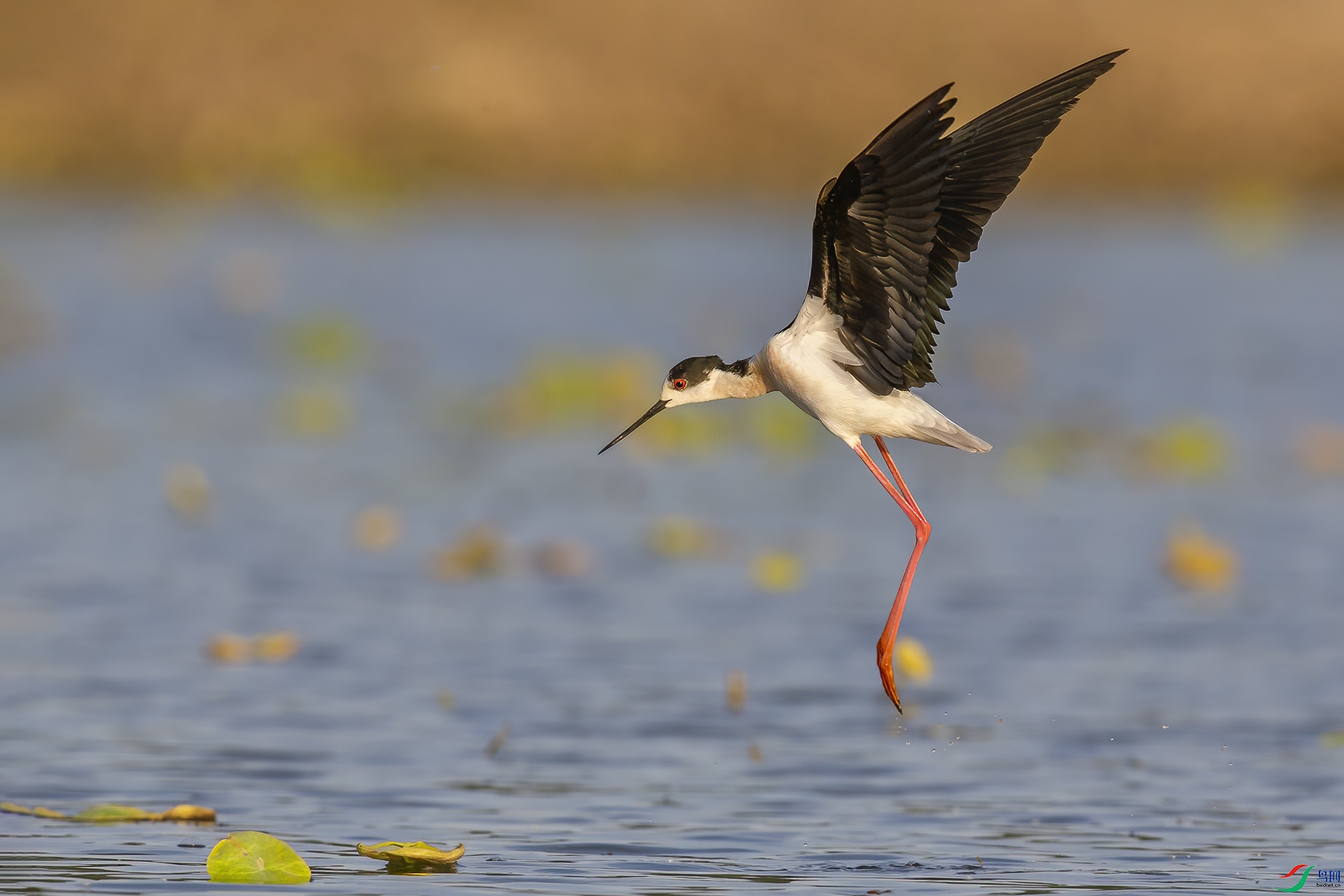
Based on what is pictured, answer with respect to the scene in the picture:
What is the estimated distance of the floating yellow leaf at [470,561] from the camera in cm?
1145

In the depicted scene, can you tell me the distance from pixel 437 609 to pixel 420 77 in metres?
18.3

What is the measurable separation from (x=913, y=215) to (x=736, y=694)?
3.02m

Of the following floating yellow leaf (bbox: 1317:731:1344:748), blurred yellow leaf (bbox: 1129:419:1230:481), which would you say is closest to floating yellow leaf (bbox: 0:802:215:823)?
floating yellow leaf (bbox: 1317:731:1344:748)

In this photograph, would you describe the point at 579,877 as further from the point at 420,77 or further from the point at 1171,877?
the point at 420,77

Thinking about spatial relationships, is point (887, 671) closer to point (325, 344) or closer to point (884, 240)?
point (884, 240)

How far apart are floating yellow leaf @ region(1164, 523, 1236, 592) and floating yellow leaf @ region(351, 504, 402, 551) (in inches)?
157

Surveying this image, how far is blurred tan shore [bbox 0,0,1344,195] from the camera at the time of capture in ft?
92.2

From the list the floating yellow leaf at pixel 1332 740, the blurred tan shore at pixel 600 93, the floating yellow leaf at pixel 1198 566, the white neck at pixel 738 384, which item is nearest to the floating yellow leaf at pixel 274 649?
the white neck at pixel 738 384

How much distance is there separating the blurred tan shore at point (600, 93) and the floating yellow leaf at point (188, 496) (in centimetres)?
1506

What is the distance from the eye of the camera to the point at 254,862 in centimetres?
653

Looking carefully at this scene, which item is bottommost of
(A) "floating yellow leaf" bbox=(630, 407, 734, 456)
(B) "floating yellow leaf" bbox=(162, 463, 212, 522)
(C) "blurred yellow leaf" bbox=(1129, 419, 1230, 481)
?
(B) "floating yellow leaf" bbox=(162, 463, 212, 522)

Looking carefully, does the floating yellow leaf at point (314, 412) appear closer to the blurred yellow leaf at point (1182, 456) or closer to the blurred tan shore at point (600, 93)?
the blurred yellow leaf at point (1182, 456)

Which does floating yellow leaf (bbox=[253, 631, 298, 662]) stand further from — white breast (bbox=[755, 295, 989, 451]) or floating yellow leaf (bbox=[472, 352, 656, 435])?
floating yellow leaf (bbox=[472, 352, 656, 435])

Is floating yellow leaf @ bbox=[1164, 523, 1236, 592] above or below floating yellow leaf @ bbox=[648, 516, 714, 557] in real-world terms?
below
